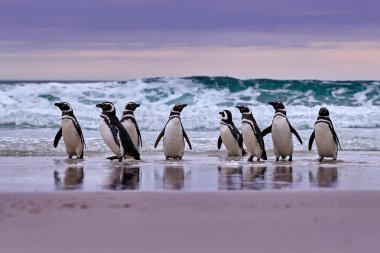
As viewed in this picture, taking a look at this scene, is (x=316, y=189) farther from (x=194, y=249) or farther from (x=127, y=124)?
(x=127, y=124)

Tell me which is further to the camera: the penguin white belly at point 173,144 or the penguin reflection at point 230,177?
the penguin white belly at point 173,144

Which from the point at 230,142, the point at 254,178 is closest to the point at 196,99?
the point at 230,142

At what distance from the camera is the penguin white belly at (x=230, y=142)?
14969 millimetres

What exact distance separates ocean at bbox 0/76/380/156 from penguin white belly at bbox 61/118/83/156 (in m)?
1.28

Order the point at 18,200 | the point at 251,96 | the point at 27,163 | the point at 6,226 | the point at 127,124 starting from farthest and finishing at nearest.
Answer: the point at 251,96 → the point at 127,124 → the point at 27,163 → the point at 18,200 → the point at 6,226

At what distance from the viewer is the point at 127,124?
14469 mm

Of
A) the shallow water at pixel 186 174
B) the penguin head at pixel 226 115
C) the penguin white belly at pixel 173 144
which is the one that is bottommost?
the shallow water at pixel 186 174

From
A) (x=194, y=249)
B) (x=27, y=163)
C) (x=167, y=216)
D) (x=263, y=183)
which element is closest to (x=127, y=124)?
(x=27, y=163)

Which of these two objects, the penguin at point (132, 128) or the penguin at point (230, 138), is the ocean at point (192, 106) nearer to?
the penguin at point (230, 138)

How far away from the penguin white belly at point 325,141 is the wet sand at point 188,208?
1140 millimetres

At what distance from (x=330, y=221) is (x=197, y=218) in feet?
3.51

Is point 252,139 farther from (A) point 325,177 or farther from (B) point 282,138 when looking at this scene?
A: (A) point 325,177

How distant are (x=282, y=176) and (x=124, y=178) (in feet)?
6.08

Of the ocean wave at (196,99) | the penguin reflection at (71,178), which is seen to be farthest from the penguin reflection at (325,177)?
the ocean wave at (196,99)
